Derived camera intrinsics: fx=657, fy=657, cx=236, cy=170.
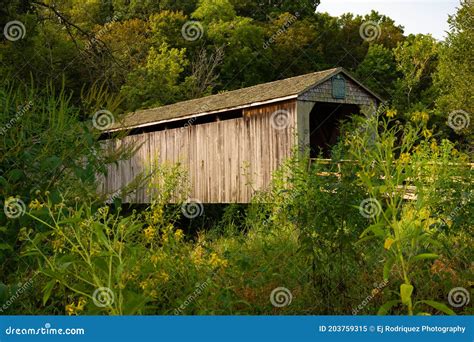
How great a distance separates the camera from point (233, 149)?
56.3 ft

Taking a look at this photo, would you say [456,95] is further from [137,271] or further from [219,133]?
[137,271]

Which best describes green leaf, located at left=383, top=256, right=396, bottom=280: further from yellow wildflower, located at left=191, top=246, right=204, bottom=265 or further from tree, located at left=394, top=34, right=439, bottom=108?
tree, located at left=394, top=34, right=439, bottom=108

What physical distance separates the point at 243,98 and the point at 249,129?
2.87ft

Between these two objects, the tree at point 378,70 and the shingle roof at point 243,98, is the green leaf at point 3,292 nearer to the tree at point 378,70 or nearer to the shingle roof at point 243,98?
the shingle roof at point 243,98

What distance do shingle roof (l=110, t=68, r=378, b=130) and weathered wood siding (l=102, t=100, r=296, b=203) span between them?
0.31 meters

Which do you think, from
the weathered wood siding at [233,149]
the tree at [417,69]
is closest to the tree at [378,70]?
the tree at [417,69]

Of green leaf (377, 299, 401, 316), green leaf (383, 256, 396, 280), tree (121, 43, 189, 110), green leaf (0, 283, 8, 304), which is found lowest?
green leaf (377, 299, 401, 316)

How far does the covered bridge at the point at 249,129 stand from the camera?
51.1 ft

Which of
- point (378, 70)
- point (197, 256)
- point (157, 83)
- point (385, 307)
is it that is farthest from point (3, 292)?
point (378, 70)

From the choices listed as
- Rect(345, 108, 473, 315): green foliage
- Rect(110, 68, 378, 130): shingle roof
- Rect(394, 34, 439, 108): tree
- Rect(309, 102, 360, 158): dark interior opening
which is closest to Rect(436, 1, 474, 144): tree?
Rect(394, 34, 439, 108): tree

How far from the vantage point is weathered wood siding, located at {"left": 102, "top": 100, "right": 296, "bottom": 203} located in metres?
15.8

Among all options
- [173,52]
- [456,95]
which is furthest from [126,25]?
[456,95]

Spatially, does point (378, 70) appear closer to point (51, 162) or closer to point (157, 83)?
point (157, 83)

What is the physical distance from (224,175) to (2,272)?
13.1 m
